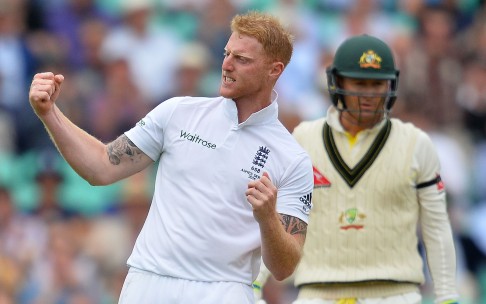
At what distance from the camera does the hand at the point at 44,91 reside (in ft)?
19.3

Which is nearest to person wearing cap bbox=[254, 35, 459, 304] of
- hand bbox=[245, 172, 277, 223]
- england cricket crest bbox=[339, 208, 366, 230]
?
england cricket crest bbox=[339, 208, 366, 230]

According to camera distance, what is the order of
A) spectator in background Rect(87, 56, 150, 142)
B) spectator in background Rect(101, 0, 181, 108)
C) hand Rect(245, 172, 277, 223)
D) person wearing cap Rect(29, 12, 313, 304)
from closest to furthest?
hand Rect(245, 172, 277, 223) → person wearing cap Rect(29, 12, 313, 304) → spectator in background Rect(87, 56, 150, 142) → spectator in background Rect(101, 0, 181, 108)

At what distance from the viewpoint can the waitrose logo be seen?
20.7 ft

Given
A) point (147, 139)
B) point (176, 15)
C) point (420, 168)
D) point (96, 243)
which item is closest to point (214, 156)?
point (147, 139)

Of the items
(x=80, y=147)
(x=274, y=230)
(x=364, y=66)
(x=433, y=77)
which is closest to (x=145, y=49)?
(x=433, y=77)

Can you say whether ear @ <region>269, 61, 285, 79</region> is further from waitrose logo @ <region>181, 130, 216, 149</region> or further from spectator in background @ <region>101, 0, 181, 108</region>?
spectator in background @ <region>101, 0, 181, 108</region>

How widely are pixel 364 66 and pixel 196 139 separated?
6.34 feet

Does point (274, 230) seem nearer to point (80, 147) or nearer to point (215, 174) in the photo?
point (215, 174)

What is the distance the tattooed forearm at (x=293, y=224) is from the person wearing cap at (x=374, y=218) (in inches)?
54.8

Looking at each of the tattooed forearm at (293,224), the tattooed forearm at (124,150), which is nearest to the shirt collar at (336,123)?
the tattooed forearm at (293,224)

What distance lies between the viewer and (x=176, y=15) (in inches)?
537

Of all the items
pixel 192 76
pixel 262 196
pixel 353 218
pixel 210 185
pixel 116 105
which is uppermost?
pixel 262 196

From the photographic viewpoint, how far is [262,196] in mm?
5816

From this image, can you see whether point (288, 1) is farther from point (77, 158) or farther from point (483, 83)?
point (77, 158)
